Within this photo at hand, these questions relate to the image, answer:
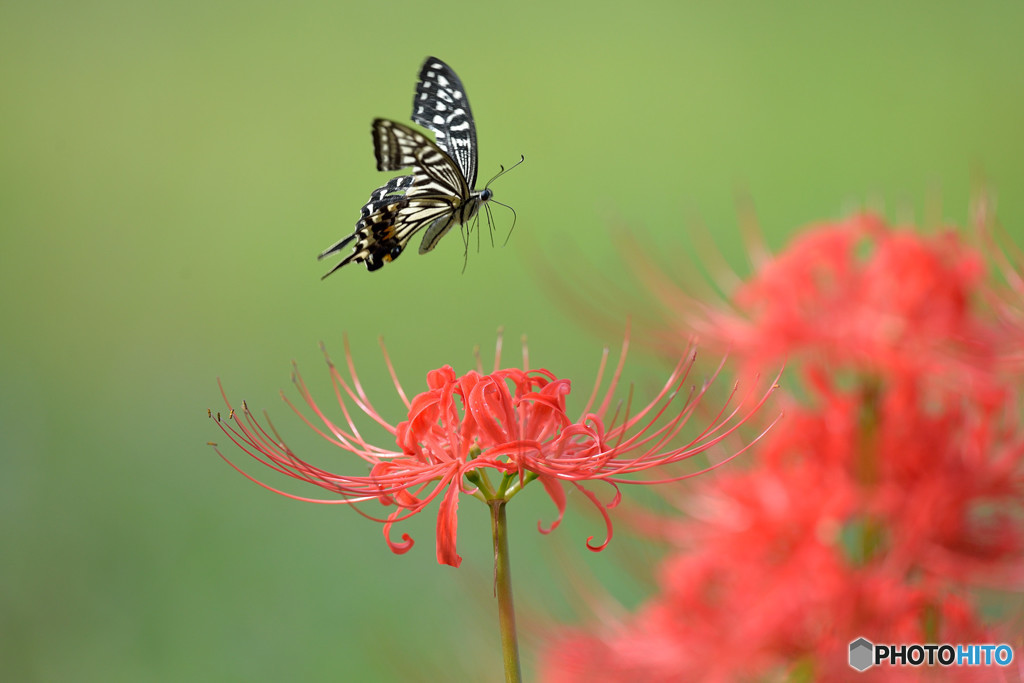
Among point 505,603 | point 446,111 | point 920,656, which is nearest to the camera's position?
point 505,603

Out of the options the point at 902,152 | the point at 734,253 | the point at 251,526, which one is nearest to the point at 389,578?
the point at 251,526

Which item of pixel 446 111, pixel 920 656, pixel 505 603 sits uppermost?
pixel 446 111

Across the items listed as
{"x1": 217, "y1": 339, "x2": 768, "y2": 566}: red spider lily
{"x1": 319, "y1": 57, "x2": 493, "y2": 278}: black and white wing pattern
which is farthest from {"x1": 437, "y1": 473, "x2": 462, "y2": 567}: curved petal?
{"x1": 319, "y1": 57, "x2": 493, "y2": 278}: black and white wing pattern

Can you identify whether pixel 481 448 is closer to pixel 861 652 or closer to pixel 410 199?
pixel 410 199

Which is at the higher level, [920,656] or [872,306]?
[872,306]

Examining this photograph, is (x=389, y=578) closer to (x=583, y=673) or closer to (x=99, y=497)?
(x=99, y=497)

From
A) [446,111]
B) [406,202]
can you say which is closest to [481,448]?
[406,202]

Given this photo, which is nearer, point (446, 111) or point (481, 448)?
point (481, 448)
